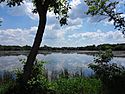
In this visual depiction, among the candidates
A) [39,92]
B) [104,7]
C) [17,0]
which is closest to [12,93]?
[39,92]

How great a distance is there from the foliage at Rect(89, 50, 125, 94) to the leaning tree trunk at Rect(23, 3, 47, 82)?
3350mm

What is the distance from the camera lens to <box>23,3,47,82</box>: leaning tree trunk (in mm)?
14758

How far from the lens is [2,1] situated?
576 inches

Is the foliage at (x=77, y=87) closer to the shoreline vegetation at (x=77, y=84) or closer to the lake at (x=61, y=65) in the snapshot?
the shoreline vegetation at (x=77, y=84)

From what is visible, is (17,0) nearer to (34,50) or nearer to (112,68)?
(34,50)

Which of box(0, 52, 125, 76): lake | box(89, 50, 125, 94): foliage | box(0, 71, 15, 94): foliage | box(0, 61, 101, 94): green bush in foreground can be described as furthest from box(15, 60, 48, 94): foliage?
box(89, 50, 125, 94): foliage

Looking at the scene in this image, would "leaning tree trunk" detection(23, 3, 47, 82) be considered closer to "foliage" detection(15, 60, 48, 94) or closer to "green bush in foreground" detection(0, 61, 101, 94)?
"foliage" detection(15, 60, 48, 94)

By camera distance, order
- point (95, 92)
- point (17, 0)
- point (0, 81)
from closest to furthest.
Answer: point (17, 0) < point (95, 92) < point (0, 81)

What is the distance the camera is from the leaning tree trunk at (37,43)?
1476 centimetres

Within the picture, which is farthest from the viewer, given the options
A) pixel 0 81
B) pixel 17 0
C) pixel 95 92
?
pixel 0 81

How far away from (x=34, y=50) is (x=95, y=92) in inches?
138

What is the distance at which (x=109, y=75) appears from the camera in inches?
594

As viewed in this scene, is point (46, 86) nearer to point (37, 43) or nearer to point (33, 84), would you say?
point (33, 84)

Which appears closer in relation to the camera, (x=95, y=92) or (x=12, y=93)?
(x=12, y=93)
